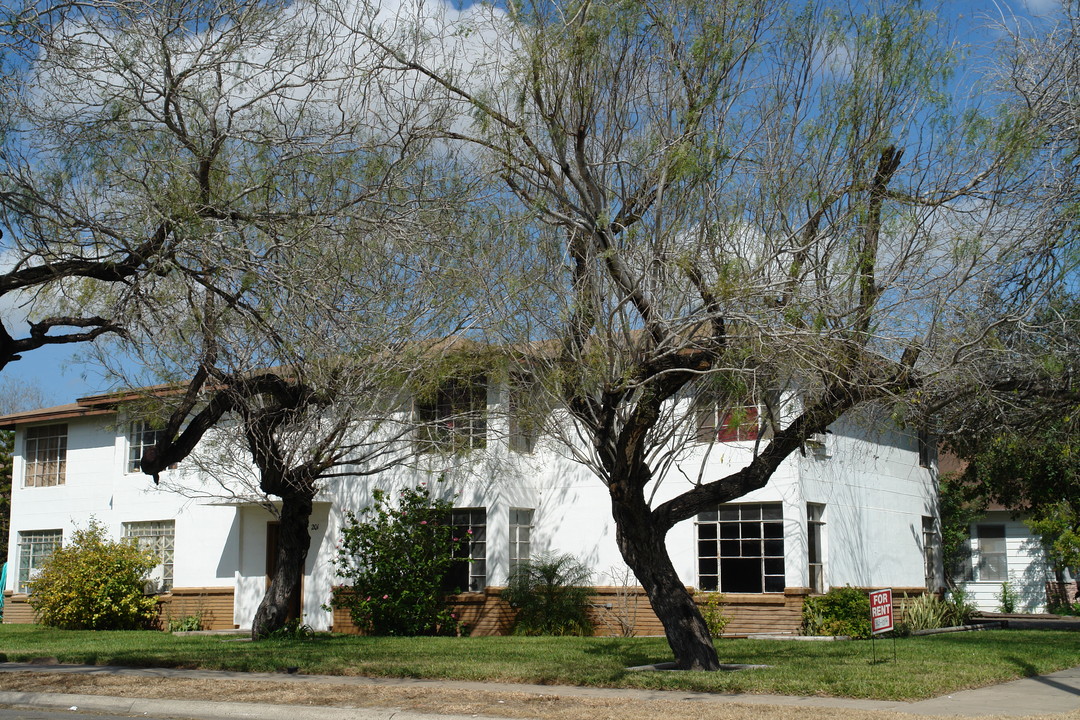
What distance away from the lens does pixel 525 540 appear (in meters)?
23.8

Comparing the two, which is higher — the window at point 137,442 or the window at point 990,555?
the window at point 137,442

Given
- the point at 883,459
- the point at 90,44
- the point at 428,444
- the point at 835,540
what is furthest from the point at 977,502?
the point at 90,44

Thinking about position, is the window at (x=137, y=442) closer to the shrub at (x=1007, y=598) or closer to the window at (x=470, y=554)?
the window at (x=470, y=554)

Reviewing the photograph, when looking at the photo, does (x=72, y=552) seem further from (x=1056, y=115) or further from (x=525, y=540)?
(x=1056, y=115)

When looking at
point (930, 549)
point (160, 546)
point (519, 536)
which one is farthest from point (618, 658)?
point (160, 546)

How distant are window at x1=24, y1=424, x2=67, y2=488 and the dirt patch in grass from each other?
55.9 feet

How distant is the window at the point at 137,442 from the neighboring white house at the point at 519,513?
0.04m

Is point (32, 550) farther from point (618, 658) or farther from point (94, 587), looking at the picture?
point (618, 658)

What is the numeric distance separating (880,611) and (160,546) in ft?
64.9

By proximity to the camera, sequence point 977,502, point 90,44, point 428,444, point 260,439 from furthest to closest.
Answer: point 977,502, point 428,444, point 260,439, point 90,44

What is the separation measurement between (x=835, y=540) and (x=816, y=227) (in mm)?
11548

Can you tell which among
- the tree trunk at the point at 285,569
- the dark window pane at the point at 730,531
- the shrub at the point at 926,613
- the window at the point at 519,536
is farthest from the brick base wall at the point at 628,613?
the tree trunk at the point at 285,569

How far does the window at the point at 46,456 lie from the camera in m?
29.5

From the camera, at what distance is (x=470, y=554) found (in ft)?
77.0
